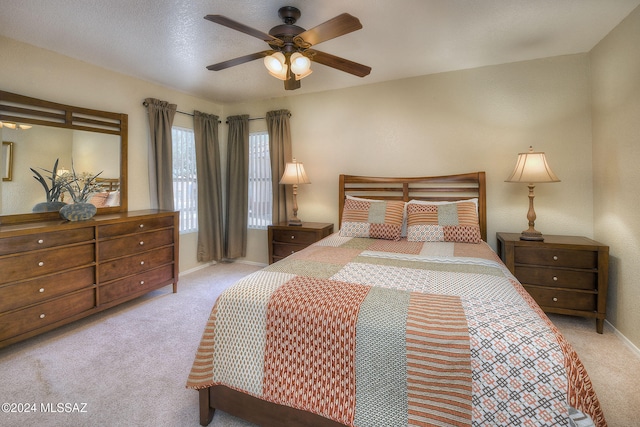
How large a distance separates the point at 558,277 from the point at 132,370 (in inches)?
135

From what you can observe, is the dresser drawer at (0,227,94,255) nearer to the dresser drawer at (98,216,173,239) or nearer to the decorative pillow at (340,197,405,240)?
the dresser drawer at (98,216,173,239)

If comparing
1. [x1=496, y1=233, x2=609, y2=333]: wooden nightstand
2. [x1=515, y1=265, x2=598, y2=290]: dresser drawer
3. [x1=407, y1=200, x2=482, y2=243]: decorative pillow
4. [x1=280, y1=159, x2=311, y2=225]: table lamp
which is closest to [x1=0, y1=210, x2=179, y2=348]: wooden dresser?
[x1=280, y1=159, x2=311, y2=225]: table lamp

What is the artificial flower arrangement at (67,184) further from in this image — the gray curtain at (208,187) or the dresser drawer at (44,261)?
the gray curtain at (208,187)

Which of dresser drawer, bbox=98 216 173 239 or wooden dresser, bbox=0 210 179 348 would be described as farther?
dresser drawer, bbox=98 216 173 239

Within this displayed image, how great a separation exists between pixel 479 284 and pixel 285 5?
218 centimetres

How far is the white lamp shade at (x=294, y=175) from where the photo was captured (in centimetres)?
370

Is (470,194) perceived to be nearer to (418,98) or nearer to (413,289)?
(418,98)

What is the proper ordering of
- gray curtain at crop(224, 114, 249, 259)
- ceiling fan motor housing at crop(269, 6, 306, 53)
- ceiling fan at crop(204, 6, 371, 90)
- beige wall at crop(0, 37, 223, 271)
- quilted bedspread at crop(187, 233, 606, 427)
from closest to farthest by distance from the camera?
quilted bedspread at crop(187, 233, 606, 427), ceiling fan at crop(204, 6, 371, 90), ceiling fan motor housing at crop(269, 6, 306, 53), beige wall at crop(0, 37, 223, 271), gray curtain at crop(224, 114, 249, 259)

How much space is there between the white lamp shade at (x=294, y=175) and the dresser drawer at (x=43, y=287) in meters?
2.15

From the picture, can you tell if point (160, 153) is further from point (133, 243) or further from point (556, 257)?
point (556, 257)

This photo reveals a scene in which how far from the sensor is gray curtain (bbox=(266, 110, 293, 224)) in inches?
161

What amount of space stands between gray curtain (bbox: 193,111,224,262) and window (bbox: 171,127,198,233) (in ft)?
0.36

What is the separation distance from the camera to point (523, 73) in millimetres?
3020

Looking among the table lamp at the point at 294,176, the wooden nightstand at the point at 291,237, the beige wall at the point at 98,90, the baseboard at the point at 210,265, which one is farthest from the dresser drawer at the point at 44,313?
the table lamp at the point at 294,176
